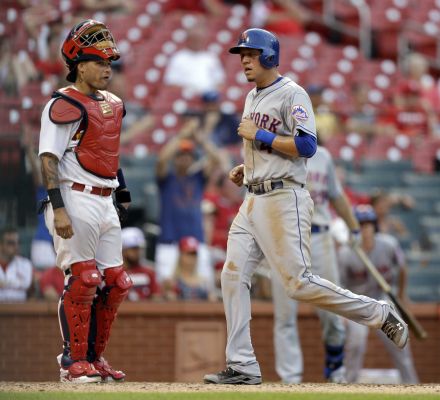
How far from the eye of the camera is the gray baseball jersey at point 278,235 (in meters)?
6.29

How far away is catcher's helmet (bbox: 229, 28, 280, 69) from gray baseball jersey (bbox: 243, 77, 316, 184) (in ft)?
0.45

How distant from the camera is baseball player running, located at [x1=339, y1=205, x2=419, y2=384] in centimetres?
977

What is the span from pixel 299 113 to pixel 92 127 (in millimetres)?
1113

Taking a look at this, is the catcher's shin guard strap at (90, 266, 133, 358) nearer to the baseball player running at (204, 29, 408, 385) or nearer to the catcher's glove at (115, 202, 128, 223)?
the catcher's glove at (115, 202, 128, 223)

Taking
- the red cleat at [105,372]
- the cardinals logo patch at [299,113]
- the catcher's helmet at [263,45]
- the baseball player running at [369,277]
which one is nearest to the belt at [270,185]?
the cardinals logo patch at [299,113]

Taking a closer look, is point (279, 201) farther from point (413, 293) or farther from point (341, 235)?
point (413, 293)

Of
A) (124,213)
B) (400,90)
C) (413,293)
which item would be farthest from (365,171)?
(124,213)

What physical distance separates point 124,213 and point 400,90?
8.10 meters

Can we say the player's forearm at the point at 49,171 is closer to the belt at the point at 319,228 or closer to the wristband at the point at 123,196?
the wristband at the point at 123,196

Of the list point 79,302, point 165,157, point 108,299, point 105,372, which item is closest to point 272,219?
point 108,299

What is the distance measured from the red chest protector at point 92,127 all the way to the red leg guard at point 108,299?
0.54 m

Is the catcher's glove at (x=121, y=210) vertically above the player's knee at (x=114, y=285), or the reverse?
the catcher's glove at (x=121, y=210)

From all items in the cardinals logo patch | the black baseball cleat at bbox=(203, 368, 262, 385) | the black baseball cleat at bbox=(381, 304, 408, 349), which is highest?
the cardinals logo patch

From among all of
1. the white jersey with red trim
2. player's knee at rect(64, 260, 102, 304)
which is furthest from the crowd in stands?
player's knee at rect(64, 260, 102, 304)
